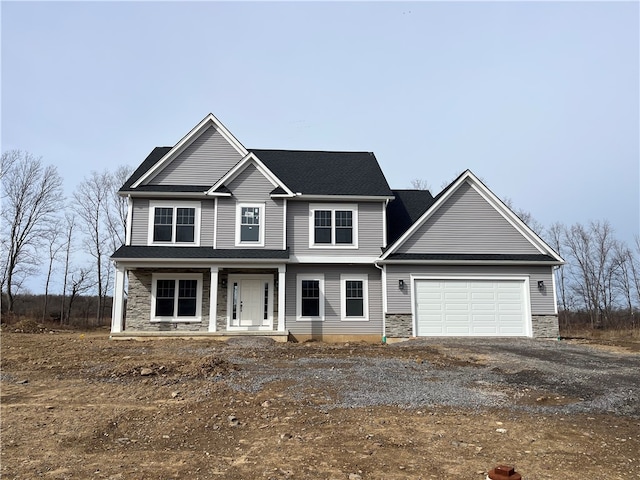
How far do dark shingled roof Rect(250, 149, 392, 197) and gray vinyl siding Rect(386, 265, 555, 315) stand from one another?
3383mm

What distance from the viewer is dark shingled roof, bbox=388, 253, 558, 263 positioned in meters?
17.2

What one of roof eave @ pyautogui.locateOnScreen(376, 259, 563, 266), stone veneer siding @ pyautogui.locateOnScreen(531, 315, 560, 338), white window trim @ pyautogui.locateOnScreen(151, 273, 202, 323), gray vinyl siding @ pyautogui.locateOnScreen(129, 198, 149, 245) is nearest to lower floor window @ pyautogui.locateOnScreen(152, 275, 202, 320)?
white window trim @ pyautogui.locateOnScreen(151, 273, 202, 323)

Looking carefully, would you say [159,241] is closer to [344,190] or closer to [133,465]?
[344,190]

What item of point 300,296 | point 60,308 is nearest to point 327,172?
point 300,296

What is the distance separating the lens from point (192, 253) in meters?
17.3

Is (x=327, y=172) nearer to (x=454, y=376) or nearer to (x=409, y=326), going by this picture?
(x=409, y=326)

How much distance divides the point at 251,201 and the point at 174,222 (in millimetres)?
3197

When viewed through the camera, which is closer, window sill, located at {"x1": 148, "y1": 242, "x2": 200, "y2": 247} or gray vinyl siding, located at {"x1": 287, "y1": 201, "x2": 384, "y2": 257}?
window sill, located at {"x1": 148, "y1": 242, "x2": 200, "y2": 247}

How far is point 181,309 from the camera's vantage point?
17797 mm

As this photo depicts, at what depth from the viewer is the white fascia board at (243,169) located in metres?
18.0

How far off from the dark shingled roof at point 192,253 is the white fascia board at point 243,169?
92.9 inches

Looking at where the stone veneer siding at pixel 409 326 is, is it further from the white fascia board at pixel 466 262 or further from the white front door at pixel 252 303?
the white front door at pixel 252 303

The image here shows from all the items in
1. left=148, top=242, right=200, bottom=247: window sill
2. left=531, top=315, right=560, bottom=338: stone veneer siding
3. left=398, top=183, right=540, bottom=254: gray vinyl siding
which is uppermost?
left=398, top=183, right=540, bottom=254: gray vinyl siding

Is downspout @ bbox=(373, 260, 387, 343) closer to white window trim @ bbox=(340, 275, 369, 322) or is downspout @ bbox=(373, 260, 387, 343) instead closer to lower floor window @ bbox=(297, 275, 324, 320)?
white window trim @ bbox=(340, 275, 369, 322)
